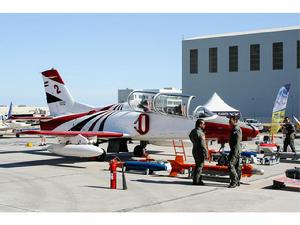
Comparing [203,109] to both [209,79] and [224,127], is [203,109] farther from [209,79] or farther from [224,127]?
[209,79]

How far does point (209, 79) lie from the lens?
6562 centimetres

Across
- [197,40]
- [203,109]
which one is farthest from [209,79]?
[203,109]

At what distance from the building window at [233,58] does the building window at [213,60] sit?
2.32 m

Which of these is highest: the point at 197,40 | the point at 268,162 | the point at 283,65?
the point at 197,40

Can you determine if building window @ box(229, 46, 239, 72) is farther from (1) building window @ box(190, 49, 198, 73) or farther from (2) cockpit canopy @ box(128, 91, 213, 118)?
(2) cockpit canopy @ box(128, 91, 213, 118)

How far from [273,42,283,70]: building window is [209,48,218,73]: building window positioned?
8.92 m

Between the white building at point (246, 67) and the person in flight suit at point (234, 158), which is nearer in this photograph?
the person in flight suit at point (234, 158)

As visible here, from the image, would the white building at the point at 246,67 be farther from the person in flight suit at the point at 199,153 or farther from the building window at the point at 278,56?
the person in flight suit at the point at 199,153

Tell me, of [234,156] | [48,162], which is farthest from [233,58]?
[234,156]

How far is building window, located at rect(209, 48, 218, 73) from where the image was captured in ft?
210

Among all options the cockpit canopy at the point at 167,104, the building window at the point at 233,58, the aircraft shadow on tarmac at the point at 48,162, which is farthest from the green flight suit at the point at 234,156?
the building window at the point at 233,58

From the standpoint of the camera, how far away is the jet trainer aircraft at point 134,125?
1424 centimetres

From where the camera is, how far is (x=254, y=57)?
200 ft
